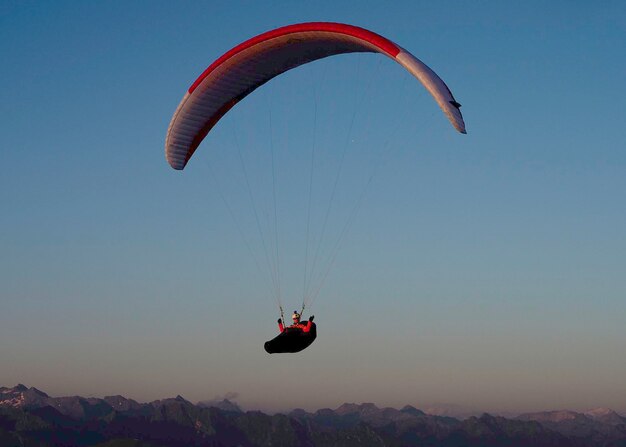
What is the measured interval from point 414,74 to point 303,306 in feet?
36.6

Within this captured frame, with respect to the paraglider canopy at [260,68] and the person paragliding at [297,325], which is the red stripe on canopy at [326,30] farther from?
the person paragliding at [297,325]

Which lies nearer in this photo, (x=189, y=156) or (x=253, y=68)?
(x=253, y=68)

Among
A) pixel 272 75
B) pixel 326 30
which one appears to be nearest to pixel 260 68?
pixel 272 75

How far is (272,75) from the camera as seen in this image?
153 ft

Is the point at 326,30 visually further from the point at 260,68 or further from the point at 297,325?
the point at 297,325

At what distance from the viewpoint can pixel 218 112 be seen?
1861 inches

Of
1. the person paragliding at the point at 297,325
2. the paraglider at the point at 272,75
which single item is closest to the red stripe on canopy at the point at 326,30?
A: the paraglider at the point at 272,75

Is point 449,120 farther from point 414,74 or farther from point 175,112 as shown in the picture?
point 175,112

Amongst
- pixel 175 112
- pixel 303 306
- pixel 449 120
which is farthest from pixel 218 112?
pixel 449 120

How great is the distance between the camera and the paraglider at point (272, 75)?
38062 millimetres

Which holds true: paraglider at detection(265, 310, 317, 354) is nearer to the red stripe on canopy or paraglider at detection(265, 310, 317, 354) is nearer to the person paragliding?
the person paragliding

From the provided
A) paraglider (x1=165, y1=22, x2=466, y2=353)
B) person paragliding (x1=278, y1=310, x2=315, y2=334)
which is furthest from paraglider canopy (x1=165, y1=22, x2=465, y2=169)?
person paragliding (x1=278, y1=310, x2=315, y2=334)

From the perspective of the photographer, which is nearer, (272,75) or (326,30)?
(326,30)

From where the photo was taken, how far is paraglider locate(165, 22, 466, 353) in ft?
125
